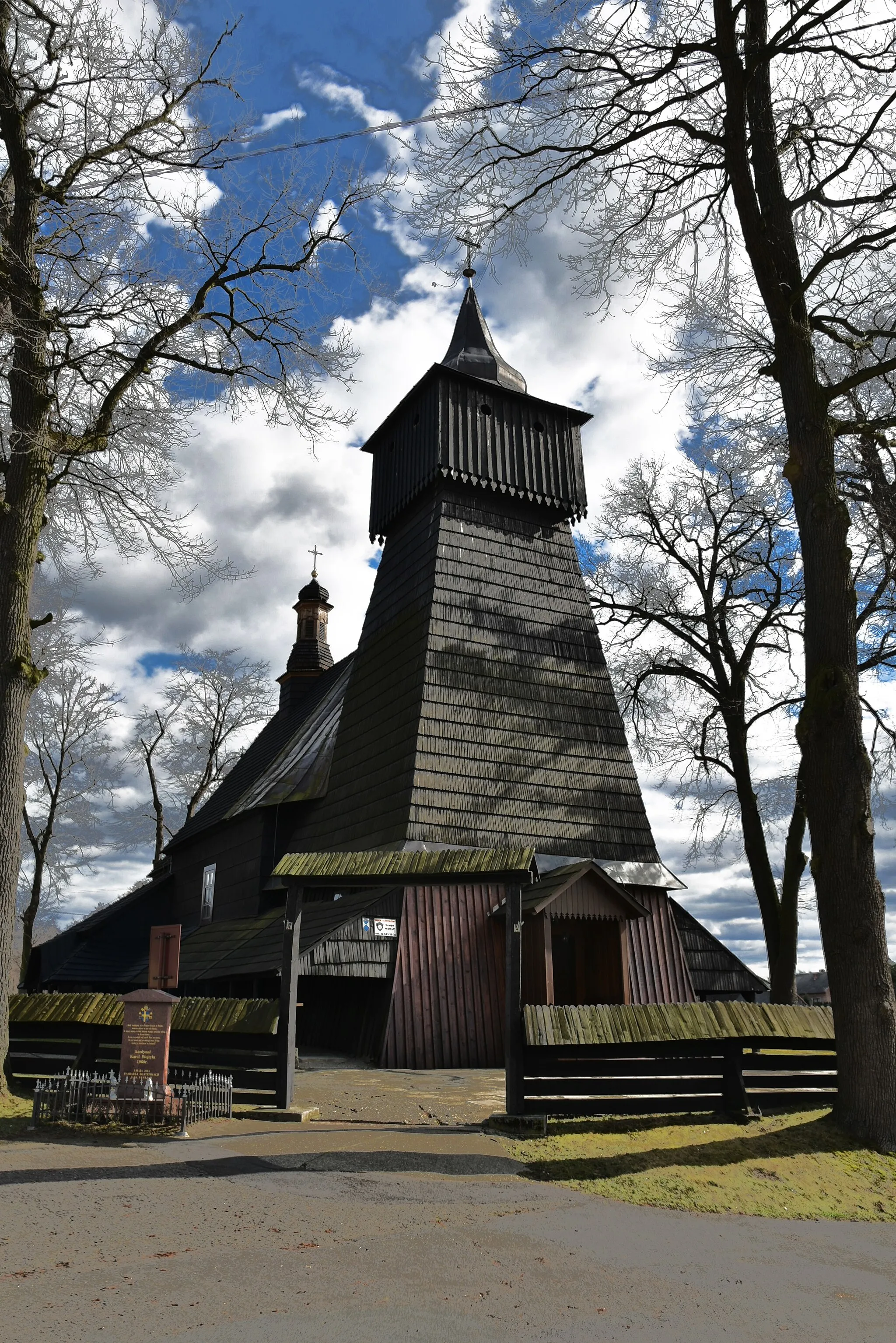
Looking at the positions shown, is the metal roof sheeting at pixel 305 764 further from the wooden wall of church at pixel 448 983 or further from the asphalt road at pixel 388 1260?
the asphalt road at pixel 388 1260

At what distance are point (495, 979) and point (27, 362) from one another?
464 inches

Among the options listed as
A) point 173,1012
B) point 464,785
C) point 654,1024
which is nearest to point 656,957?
point 464,785

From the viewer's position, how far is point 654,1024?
9.89 m

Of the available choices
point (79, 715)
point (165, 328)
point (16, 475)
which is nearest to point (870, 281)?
point (165, 328)

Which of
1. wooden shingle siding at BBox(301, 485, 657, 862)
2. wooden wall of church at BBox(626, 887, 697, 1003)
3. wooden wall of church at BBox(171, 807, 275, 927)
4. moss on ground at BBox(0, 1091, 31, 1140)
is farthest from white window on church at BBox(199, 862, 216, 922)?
moss on ground at BBox(0, 1091, 31, 1140)

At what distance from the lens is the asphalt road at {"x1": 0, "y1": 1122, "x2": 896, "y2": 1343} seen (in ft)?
14.8

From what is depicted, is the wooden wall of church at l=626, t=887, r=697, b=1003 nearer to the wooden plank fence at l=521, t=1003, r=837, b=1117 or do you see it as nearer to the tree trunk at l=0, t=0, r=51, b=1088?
the wooden plank fence at l=521, t=1003, r=837, b=1117

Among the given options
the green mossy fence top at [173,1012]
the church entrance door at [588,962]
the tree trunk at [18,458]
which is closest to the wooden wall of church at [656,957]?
the church entrance door at [588,962]

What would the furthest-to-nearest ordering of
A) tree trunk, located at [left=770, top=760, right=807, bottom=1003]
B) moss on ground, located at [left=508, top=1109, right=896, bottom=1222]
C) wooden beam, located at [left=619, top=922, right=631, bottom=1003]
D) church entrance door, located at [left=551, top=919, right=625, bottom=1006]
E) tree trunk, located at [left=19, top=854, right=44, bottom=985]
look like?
tree trunk, located at [left=19, top=854, right=44, bottom=985]
tree trunk, located at [left=770, top=760, right=807, bottom=1003]
church entrance door, located at [left=551, top=919, right=625, bottom=1006]
wooden beam, located at [left=619, top=922, right=631, bottom=1003]
moss on ground, located at [left=508, top=1109, right=896, bottom=1222]

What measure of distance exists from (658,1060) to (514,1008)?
1.61 metres

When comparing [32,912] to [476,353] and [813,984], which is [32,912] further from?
[813,984]

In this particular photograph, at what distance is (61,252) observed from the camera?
12.3 meters

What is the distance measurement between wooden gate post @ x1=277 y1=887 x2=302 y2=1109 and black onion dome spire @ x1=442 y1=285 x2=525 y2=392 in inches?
Answer: 581

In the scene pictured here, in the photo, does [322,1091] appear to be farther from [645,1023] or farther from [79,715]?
[79,715]
